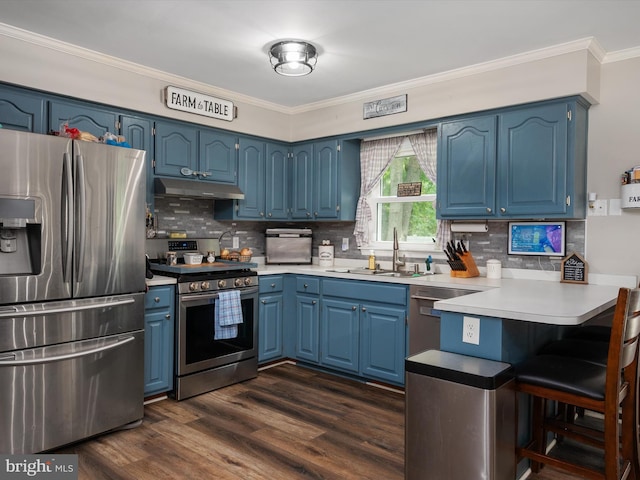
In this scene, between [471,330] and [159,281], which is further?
[159,281]

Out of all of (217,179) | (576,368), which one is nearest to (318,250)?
(217,179)

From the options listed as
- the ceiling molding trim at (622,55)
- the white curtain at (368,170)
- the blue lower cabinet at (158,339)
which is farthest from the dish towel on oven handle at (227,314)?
the ceiling molding trim at (622,55)

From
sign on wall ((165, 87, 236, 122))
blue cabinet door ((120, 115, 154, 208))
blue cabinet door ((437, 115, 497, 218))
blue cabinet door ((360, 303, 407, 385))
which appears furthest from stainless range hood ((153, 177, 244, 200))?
blue cabinet door ((437, 115, 497, 218))

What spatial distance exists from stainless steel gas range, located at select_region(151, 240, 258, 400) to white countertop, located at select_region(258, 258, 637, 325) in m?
0.33

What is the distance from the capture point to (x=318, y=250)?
4.87 m

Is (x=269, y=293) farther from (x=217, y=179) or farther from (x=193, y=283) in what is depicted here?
(x=217, y=179)

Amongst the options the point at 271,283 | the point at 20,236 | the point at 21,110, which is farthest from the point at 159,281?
the point at 21,110

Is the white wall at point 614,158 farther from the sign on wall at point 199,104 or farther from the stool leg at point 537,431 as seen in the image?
the sign on wall at point 199,104

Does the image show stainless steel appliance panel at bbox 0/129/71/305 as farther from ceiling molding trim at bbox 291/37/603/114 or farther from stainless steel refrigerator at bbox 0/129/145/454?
ceiling molding trim at bbox 291/37/603/114

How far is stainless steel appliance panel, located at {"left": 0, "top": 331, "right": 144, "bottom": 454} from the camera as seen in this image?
2404 millimetres

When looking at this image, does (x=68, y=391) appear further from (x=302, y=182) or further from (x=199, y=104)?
(x=302, y=182)

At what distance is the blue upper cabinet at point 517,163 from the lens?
3064mm

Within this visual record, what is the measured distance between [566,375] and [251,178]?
3246mm

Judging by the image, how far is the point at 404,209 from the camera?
4.33m
